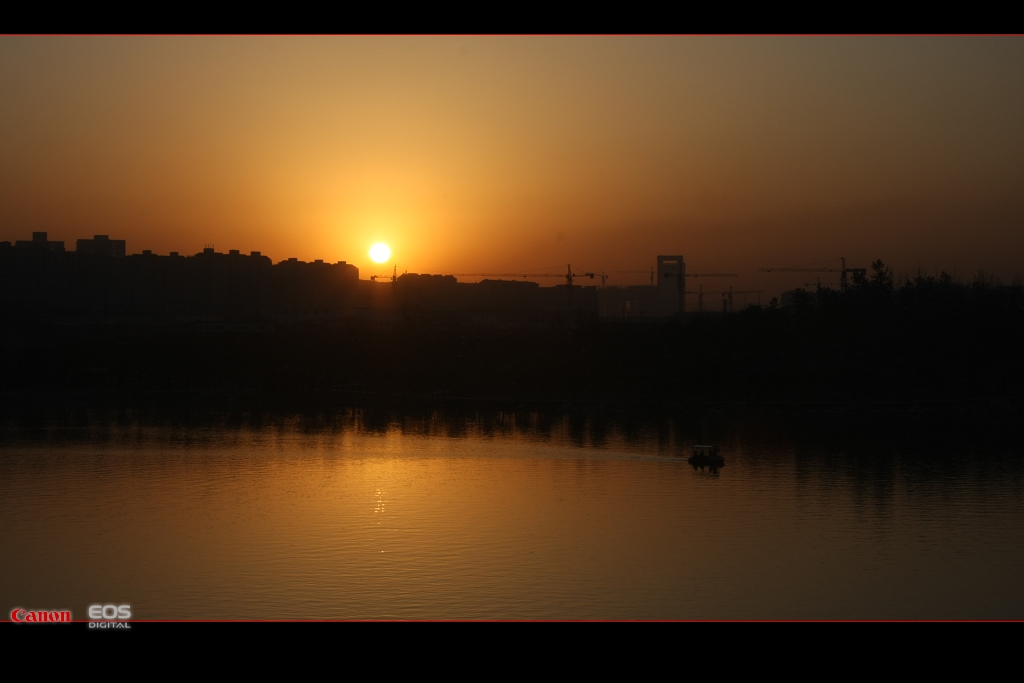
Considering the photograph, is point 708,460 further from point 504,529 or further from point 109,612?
point 109,612

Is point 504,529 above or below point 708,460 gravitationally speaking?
below

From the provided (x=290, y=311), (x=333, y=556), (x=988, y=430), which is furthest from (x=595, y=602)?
(x=290, y=311)

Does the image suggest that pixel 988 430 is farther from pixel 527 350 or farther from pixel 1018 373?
pixel 527 350

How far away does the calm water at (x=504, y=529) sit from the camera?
9.63 m

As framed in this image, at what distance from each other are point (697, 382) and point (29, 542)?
19.8m

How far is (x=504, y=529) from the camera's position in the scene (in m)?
12.6

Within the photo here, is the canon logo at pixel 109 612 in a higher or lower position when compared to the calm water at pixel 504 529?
higher

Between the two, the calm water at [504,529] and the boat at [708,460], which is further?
the boat at [708,460]

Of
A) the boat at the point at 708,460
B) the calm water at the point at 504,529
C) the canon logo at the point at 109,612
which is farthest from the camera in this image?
the boat at the point at 708,460

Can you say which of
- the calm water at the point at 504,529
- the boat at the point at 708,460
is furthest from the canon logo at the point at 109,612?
the boat at the point at 708,460

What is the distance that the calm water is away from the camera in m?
9.63

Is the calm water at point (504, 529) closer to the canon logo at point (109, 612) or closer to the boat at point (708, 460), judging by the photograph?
the boat at point (708, 460)

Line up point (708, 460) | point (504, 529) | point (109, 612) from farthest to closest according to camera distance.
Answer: point (708, 460), point (504, 529), point (109, 612)

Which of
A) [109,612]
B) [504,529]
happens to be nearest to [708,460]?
[504,529]
